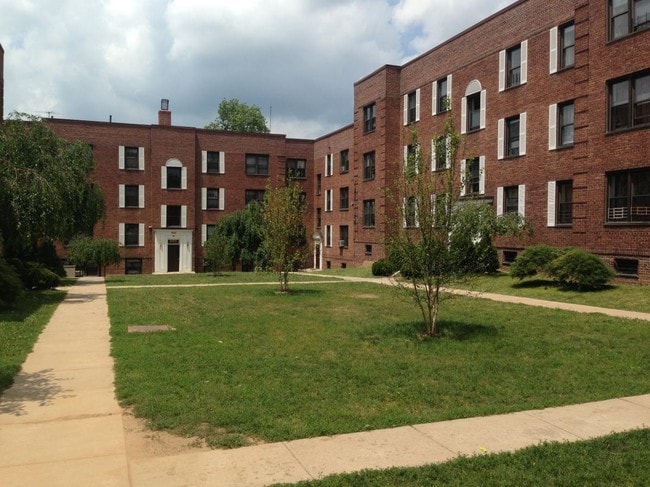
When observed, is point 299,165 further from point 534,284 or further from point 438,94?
point 534,284

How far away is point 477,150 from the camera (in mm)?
15719

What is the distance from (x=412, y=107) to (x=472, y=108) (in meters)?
5.87

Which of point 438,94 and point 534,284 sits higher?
point 438,94

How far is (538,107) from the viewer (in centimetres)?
2419

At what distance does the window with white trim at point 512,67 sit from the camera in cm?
2525

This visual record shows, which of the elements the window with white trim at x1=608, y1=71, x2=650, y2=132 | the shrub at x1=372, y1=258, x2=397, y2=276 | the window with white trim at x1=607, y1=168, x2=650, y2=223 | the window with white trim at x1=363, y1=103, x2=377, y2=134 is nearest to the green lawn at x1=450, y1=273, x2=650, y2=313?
the window with white trim at x1=607, y1=168, x2=650, y2=223

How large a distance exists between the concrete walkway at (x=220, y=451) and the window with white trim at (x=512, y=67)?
Answer: 21.5 m

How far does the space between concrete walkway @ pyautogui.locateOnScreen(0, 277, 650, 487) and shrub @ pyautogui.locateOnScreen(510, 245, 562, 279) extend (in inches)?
515

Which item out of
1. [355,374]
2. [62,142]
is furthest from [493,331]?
[62,142]

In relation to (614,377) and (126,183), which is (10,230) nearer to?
(614,377)

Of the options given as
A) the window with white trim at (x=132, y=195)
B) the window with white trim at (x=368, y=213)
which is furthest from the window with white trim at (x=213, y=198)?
the window with white trim at (x=368, y=213)

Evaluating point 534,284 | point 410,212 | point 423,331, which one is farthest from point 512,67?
point 423,331

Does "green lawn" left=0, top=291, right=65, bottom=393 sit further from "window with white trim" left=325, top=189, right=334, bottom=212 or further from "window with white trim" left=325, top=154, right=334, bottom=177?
"window with white trim" left=325, top=154, right=334, bottom=177

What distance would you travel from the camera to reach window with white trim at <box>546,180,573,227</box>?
74.5 ft
